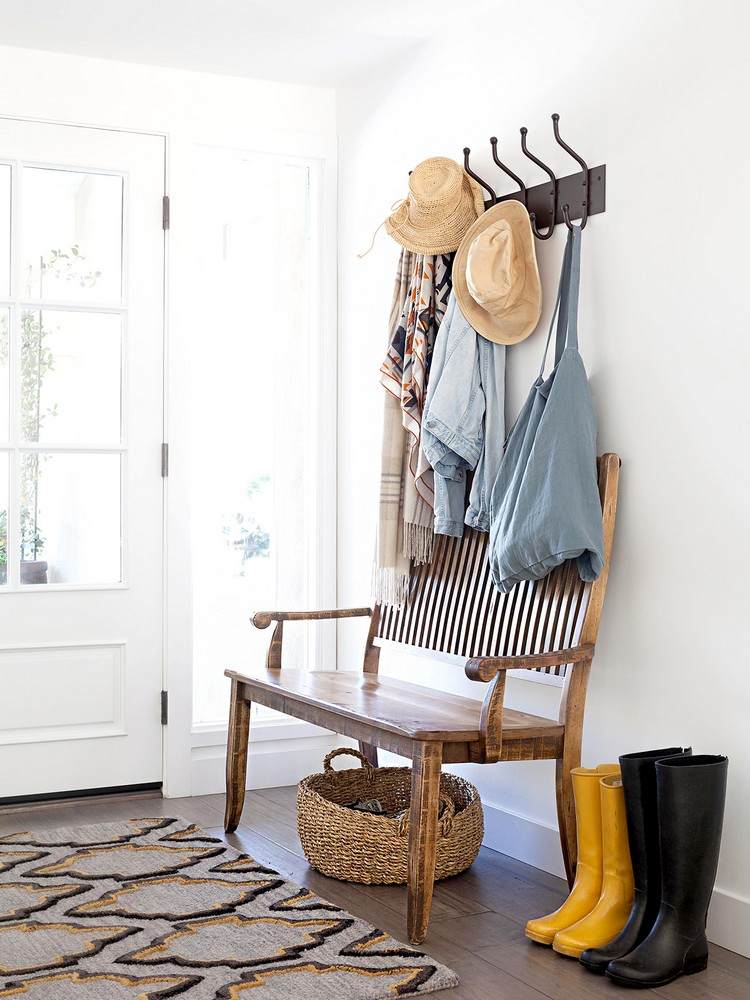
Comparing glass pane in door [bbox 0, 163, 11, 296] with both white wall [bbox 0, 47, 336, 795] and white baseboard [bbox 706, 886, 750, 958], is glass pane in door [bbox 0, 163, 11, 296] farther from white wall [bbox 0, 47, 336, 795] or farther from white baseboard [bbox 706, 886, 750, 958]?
white baseboard [bbox 706, 886, 750, 958]

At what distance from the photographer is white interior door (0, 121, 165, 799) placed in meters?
3.49

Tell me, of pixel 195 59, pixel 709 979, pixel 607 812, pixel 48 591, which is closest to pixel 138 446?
pixel 48 591

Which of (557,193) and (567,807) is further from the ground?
(557,193)

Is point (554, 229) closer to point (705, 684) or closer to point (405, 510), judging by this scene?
point (405, 510)

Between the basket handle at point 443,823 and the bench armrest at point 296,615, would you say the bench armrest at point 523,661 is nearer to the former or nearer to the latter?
the basket handle at point 443,823

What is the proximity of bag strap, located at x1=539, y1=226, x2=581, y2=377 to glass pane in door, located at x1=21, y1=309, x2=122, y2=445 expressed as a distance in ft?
5.16

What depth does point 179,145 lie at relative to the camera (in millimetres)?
3686

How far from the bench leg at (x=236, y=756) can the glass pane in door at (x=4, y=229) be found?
147cm

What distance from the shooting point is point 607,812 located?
7.40 feet

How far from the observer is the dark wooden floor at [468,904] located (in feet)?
6.92

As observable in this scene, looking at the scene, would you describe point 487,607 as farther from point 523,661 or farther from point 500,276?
point 500,276

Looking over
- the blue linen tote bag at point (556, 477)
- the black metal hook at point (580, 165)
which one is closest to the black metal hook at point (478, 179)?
the black metal hook at point (580, 165)

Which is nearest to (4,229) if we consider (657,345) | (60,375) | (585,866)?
(60,375)

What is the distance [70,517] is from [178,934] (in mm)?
1624
